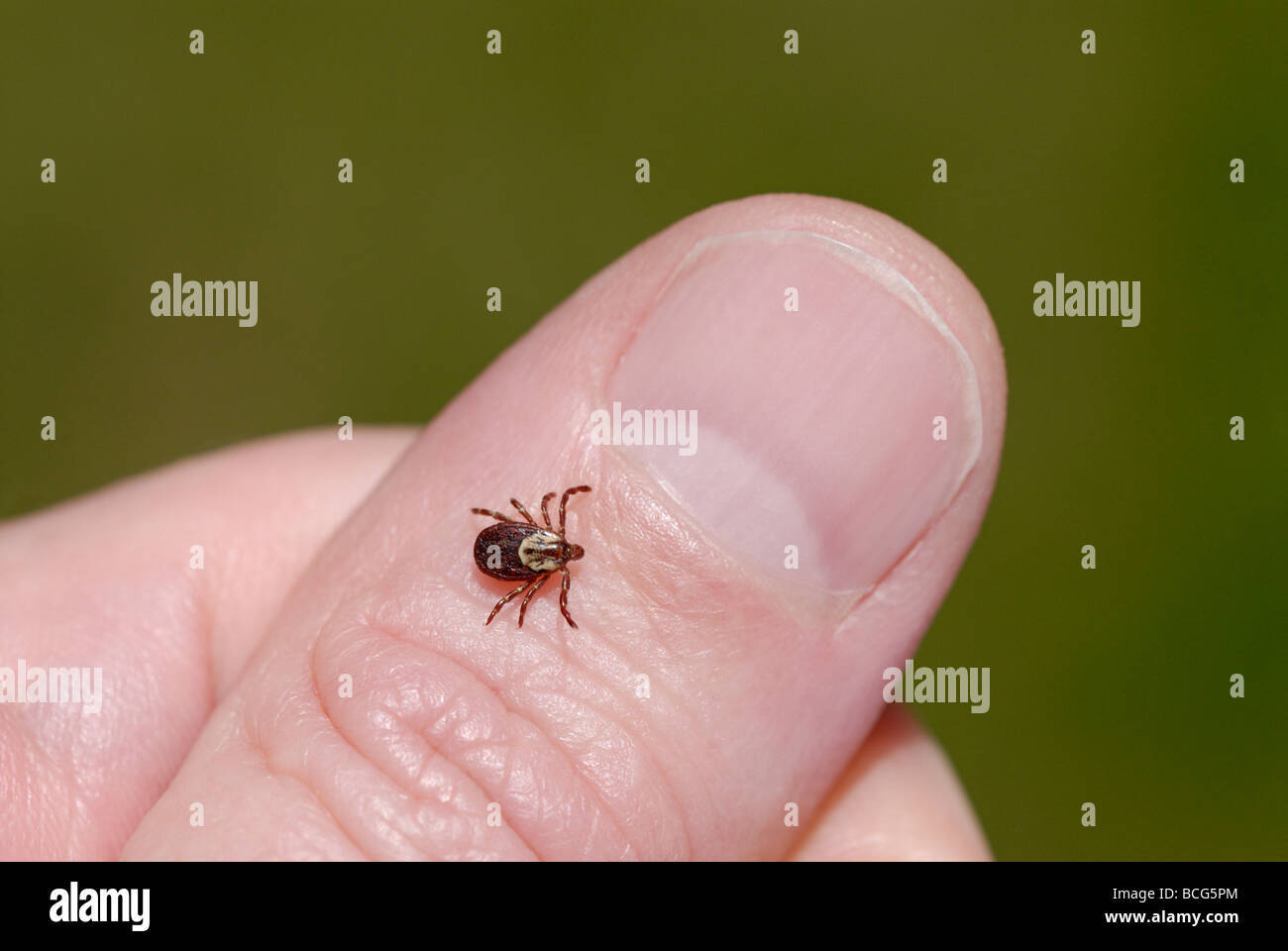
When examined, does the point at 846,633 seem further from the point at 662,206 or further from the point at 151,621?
the point at 662,206

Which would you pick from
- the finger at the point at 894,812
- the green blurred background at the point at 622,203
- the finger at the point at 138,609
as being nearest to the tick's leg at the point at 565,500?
the finger at the point at 138,609

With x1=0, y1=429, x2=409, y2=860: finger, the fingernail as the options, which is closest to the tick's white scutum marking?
the fingernail

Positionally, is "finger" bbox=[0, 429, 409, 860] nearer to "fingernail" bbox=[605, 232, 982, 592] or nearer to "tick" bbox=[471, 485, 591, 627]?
"tick" bbox=[471, 485, 591, 627]

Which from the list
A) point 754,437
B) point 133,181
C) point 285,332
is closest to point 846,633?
point 754,437

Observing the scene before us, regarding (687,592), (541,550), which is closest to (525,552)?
(541,550)

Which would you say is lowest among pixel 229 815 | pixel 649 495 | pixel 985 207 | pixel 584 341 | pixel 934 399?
pixel 229 815

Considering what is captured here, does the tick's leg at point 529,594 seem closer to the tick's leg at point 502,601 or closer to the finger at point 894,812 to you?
the tick's leg at point 502,601
